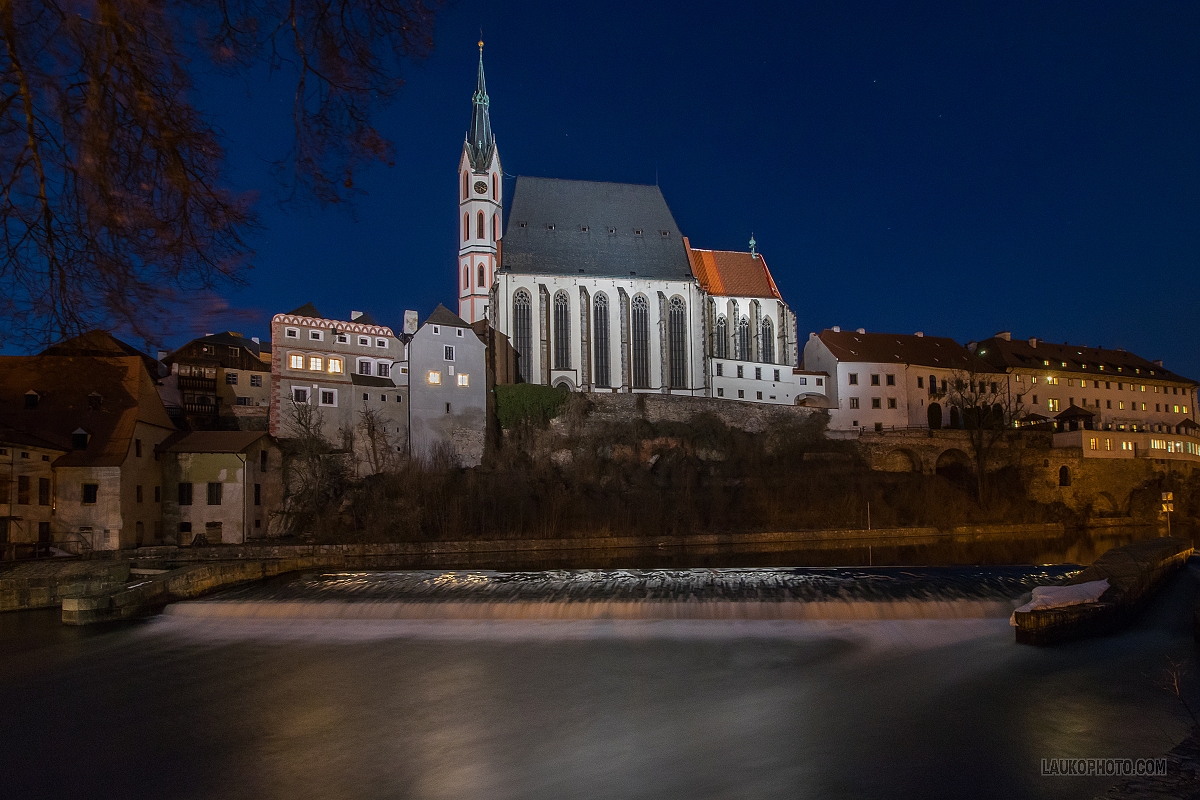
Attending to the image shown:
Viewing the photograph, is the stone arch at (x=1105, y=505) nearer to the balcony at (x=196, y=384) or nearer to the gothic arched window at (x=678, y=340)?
the gothic arched window at (x=678, y=340)

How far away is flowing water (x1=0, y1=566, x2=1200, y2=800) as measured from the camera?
30.5 feet

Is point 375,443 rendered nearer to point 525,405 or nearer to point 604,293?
point 525,405

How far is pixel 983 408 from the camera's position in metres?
59.2

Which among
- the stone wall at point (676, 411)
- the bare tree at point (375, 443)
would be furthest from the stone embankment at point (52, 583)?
the stone wall at point (676, 411)

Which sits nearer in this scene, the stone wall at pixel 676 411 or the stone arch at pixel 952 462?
the stone wall at pixel 676 411

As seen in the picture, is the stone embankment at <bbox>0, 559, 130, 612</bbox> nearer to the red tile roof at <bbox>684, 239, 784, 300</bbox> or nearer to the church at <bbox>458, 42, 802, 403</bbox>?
the church at <bbox>458, 42, 802, 403</bbox>

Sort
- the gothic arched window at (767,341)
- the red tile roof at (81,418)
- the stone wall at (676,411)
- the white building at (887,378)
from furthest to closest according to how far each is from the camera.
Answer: the gothic arched window at (767,341) → the white building at (887,378) → the stone wall at (676,411) → the red tile roof at (81,418)

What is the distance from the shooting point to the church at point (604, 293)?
60.7 m

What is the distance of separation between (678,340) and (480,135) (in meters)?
23.7

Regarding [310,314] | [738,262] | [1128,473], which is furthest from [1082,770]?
[738,262]

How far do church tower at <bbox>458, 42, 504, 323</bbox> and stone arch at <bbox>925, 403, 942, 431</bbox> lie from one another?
33811mm

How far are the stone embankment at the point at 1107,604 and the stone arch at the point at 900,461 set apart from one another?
36.3 meters

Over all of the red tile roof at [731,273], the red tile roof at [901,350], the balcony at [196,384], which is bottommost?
the balcony at [196,384]

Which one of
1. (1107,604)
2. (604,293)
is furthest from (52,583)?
(604,293)
